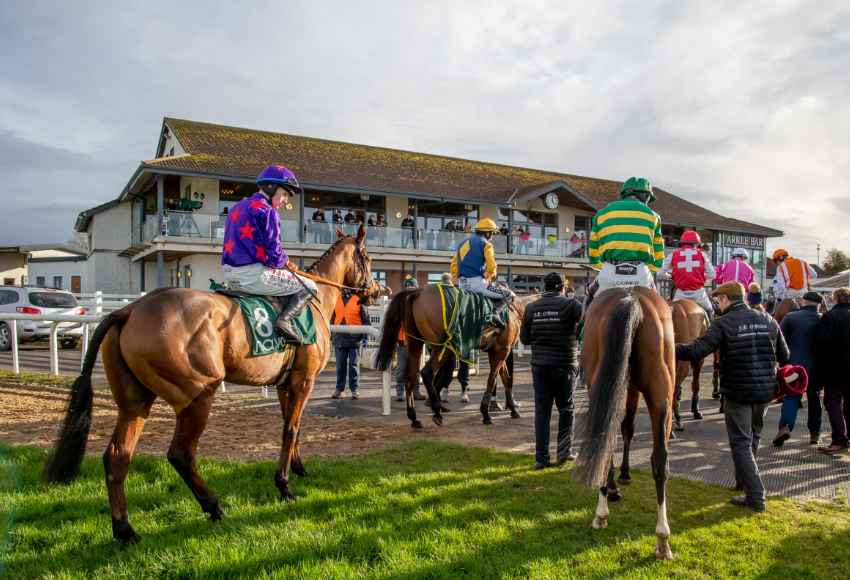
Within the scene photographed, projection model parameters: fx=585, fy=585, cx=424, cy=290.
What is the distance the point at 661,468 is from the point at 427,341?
4.14m

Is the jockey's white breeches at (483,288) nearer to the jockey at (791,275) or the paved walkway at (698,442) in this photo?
the paved walkway at (698,442)

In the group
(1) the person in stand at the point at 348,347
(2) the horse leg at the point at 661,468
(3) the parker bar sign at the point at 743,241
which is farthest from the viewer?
(3) the parker bar sign at the point at 743,241

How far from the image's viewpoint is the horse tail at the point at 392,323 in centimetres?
765

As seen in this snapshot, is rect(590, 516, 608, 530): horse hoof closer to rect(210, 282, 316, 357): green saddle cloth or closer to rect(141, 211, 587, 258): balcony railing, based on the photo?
rect(210, 282, 316, 357): green saddle cloth

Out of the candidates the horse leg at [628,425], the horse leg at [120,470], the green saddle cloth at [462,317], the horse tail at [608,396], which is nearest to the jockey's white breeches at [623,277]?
the horse tail at [608,396]

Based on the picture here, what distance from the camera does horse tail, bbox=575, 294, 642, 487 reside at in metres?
3.77

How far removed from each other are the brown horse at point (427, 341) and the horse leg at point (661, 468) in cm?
380

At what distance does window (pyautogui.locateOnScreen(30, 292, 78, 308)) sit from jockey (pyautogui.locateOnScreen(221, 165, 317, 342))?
14.3 m

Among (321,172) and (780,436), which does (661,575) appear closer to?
(780,436)

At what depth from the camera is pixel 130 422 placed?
3945 mm

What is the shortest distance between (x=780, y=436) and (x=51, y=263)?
35.1 meters

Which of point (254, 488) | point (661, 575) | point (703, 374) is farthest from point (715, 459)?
point (703, 374)

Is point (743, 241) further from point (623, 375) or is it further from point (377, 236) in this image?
point (623, 375)

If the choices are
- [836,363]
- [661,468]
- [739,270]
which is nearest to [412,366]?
[661,468]
